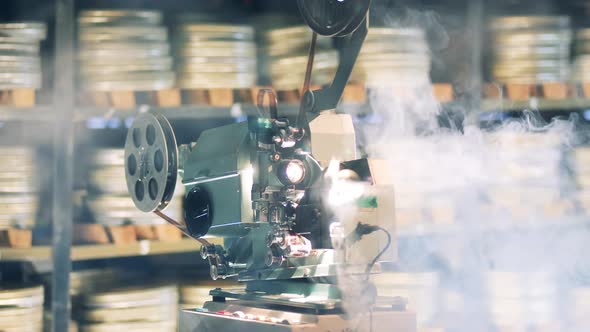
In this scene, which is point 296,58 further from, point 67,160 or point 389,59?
point 67,160

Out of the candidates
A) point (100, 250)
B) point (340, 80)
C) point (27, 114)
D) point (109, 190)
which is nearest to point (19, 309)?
point (100, 250)

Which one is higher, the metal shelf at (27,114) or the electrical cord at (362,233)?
the metal shelf at (27,114)

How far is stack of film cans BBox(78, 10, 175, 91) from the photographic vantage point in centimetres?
326

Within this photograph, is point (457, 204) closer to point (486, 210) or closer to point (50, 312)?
point (486, 210)

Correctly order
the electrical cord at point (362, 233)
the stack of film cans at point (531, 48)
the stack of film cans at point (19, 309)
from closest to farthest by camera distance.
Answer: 1. the electrical cord at point (362, 233)
2. the stack of film cans at point (19, 309)
3. the stack of film cans at point (531, 48)

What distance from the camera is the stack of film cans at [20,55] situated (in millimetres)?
3180

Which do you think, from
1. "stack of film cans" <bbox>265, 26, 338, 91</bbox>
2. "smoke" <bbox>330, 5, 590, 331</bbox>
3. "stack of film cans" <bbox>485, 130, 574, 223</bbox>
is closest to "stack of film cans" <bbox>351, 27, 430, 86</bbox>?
"smoke" <bbox>330, 5, 590, 331</bbox>

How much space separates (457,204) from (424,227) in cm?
18

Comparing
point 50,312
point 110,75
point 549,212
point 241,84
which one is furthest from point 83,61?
point 549,212

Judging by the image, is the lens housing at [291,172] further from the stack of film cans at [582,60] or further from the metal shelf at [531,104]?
the stack of film cans at [582,60]

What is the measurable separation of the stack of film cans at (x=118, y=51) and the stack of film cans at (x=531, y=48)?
1.52 metres

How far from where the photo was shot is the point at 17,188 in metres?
3.17

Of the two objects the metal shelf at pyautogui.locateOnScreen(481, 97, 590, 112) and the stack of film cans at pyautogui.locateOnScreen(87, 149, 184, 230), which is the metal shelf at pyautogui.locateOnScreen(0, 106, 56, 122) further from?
the metal shelf at pyautogui.locateOnScreen(481, 97, 590, 112)

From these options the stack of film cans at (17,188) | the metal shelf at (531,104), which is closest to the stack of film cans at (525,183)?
the metal shelf at (531,104)
